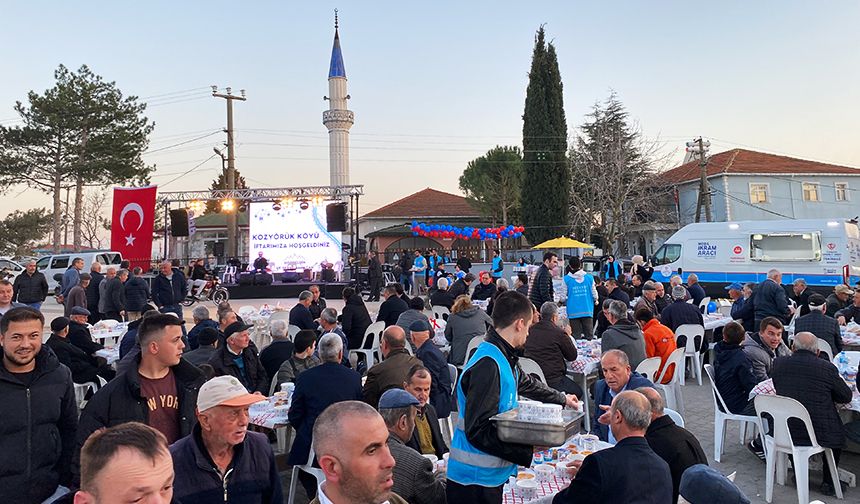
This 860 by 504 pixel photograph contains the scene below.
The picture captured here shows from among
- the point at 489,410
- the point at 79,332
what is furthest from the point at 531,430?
the point at 79,332

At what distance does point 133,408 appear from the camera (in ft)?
9.14

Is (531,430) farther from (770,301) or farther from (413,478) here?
(770,301)

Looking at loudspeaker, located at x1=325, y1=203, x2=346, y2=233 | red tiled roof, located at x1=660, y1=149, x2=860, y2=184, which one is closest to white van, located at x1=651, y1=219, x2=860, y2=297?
loudspeaker, located at x1=325, y1=203, x2=346, y2=233

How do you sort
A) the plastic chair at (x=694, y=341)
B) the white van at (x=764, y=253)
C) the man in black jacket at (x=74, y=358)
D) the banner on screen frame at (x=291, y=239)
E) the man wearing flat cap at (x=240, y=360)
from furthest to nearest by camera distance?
the banner on screen frame at (x=291, y=239)
the white van at (x=764, y=253)
the plastic chair at (x=694, y=341)
the man in black jacket at (x=74, y=358)
the man wearing flat cap at (x=240, y=360)

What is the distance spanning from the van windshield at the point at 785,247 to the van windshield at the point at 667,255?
2194mm

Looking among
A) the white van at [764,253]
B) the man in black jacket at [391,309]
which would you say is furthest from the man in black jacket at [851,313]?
the white van at [764,253]

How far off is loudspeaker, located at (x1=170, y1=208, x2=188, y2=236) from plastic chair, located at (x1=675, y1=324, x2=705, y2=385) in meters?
20.1

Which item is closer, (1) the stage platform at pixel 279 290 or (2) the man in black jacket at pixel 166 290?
(2) the man in black jacket at pixel 166 290

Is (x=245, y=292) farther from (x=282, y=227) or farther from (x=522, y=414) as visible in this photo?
(x=522, y=414)

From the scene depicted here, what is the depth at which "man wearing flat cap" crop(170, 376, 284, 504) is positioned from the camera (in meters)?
2.31

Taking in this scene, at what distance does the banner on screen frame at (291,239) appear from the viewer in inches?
864

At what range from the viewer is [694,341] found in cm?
837

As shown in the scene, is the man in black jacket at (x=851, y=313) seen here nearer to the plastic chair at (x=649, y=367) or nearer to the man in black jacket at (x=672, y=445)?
the plastic chair at (x=649, y=367)

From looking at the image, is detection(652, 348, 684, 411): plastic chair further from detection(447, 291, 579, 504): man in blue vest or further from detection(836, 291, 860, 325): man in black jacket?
detection(447, 291, 579, 504): man in blue vest
